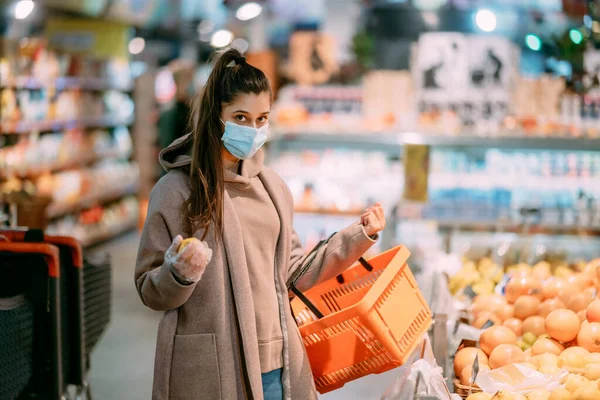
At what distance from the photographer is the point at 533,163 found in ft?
21.6

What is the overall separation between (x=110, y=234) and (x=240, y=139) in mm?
9481

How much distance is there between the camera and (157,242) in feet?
7.85

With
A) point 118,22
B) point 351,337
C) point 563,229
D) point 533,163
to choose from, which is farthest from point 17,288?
point 118,22

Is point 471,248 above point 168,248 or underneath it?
underneath

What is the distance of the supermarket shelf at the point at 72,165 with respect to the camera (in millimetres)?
9266

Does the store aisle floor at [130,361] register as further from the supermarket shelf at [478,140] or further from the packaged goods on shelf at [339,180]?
the supermarket shelf at [478,140]

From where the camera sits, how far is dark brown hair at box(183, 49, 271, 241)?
241 cm

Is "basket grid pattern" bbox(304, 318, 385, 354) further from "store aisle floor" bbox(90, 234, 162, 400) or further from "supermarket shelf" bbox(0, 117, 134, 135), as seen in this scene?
"supermarket shelf" bbox(0, 117, 134, 135)

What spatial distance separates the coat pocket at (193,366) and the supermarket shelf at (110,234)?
816cm

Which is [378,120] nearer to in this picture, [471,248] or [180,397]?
[471,248]

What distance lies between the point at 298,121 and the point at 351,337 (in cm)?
470

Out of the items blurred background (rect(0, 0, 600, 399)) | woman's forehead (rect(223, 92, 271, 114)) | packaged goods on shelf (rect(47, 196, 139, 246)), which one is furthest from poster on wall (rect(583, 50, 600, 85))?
packaged goods on shelf (rect(47, 196, 139, 246))

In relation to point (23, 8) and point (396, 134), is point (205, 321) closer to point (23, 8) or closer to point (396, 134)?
point (396, 134)

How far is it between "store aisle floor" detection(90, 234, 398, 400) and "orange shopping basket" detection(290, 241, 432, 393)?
68.1 inches
